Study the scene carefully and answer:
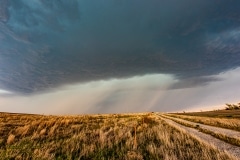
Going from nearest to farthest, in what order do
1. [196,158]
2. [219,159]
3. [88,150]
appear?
[219,159]
[196,158]
[88,150]

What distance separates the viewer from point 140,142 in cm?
1388

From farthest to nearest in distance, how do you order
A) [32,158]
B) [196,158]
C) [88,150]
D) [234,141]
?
[234,141] → [88,150] → [32,158] → [196,158]

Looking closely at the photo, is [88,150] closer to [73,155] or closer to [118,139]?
[73,155]

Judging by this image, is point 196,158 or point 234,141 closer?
point 196,158

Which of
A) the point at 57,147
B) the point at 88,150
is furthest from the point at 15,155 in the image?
the point at 88,150

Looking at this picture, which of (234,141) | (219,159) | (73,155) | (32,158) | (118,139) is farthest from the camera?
(118,139)

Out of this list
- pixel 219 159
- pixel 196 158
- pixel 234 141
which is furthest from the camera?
pixel 234 141

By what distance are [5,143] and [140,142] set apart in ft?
26.6

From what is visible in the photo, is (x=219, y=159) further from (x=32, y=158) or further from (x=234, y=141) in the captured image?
(x=32, y=158)

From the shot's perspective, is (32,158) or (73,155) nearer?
(32,158)

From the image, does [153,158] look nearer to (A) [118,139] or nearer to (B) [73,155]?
(B) [73,155]

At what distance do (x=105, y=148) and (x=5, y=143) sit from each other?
250 inches

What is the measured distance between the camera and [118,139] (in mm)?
14594

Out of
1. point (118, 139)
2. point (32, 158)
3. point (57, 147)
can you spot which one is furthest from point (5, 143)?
point (118, 139)
